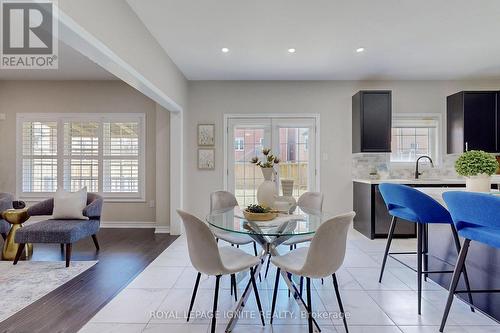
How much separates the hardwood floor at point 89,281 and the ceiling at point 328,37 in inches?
108

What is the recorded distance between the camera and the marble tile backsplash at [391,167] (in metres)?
4.79

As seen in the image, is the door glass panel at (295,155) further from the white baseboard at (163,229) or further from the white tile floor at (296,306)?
the white baseboard at (163,229)

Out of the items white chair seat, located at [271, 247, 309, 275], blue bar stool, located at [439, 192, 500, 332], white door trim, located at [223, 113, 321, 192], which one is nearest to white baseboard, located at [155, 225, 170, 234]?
white door trim, located at [223, 113, 321, 192]

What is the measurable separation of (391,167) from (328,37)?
2757 millimetres

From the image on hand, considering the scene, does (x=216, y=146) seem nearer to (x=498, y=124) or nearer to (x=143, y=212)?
(x=143, y=212)

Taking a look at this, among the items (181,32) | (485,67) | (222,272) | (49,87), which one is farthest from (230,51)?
(485,67)

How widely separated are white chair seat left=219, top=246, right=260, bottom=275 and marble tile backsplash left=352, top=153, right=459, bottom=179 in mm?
3444

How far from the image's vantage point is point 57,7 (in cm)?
160

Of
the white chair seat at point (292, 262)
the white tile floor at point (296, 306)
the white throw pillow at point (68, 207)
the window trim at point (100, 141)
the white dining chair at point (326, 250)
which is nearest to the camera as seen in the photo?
the white dining chair at point (326, 250)

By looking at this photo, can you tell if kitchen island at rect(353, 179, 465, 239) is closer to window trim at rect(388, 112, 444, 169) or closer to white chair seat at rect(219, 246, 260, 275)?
window trim at rect(388, 112, 444, 169)

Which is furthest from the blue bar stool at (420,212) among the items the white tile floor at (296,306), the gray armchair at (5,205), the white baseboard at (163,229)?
the gray armchair at (5,205)

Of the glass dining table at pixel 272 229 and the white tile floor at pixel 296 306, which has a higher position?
the glass dining table at pixel 272 229

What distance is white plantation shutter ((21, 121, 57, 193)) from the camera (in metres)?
4.93

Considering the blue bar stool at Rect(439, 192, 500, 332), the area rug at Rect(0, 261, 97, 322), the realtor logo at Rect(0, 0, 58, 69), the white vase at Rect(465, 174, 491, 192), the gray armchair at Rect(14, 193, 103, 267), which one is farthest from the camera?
the gray armchair at Rect(14, 193, 103, 267)
